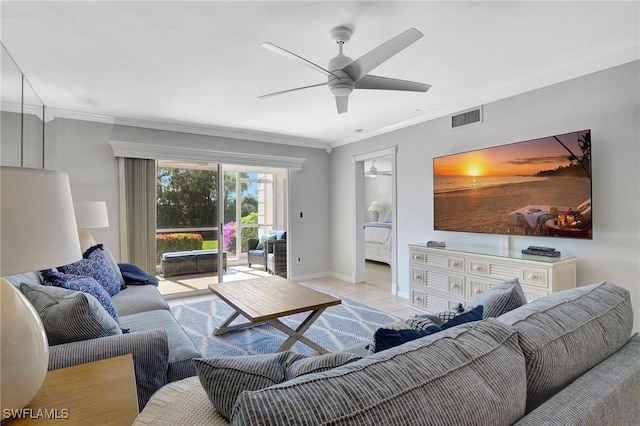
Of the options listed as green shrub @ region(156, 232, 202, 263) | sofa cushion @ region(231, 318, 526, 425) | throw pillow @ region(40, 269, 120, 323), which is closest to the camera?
sofa cushion @ region(231, 318, 526, 425)

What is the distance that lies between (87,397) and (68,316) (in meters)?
0.56

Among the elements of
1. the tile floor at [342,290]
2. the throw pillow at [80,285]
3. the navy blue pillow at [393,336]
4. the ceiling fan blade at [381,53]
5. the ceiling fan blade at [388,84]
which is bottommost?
the tile floor at [342,290]

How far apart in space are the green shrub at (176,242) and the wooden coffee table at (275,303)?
1.85 m

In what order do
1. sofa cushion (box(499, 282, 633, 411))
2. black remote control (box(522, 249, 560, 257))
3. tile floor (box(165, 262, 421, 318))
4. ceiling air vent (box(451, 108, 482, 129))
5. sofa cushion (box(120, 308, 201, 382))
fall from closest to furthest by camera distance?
sofa cushion (box(499, 282, 633, 411)) → sofa cushion (box(120, 308, 201, 382)) → black remote control (box(522, 249, 560, 257)) → ceiling air vent (box(451, 108, 482, 129)) → tile floor (box(165, 262, 421, 318))

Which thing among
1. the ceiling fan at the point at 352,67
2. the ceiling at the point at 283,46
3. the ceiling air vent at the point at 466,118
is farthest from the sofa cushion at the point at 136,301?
the ceiling air vent at the point at 466,118

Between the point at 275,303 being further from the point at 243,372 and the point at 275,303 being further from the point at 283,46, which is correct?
the point at 283,46

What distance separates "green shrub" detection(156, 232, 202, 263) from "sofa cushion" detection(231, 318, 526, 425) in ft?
14.7

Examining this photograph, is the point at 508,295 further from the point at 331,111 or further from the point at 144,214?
the point at 144,214

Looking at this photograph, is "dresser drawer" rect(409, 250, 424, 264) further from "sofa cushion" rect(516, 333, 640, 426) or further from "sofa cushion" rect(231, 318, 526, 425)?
"sofa cushion" rect(231, 318, 526, 425)

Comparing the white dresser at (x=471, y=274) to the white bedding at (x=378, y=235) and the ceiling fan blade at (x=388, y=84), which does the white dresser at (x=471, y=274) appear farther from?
the white bedding at (x=378, y=235)

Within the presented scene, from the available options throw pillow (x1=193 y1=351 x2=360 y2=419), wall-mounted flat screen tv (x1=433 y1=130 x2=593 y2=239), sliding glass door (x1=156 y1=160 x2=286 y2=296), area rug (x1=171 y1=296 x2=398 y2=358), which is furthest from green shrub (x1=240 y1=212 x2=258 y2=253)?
throw pillow (x1=193 y1=351 x2=360 y2=419)

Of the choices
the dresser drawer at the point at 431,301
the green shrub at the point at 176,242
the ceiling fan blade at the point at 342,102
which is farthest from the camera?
the green shrub at the point at 176,242

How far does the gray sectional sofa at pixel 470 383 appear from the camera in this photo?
22.3 inches

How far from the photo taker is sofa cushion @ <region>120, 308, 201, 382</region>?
5.39 feet
